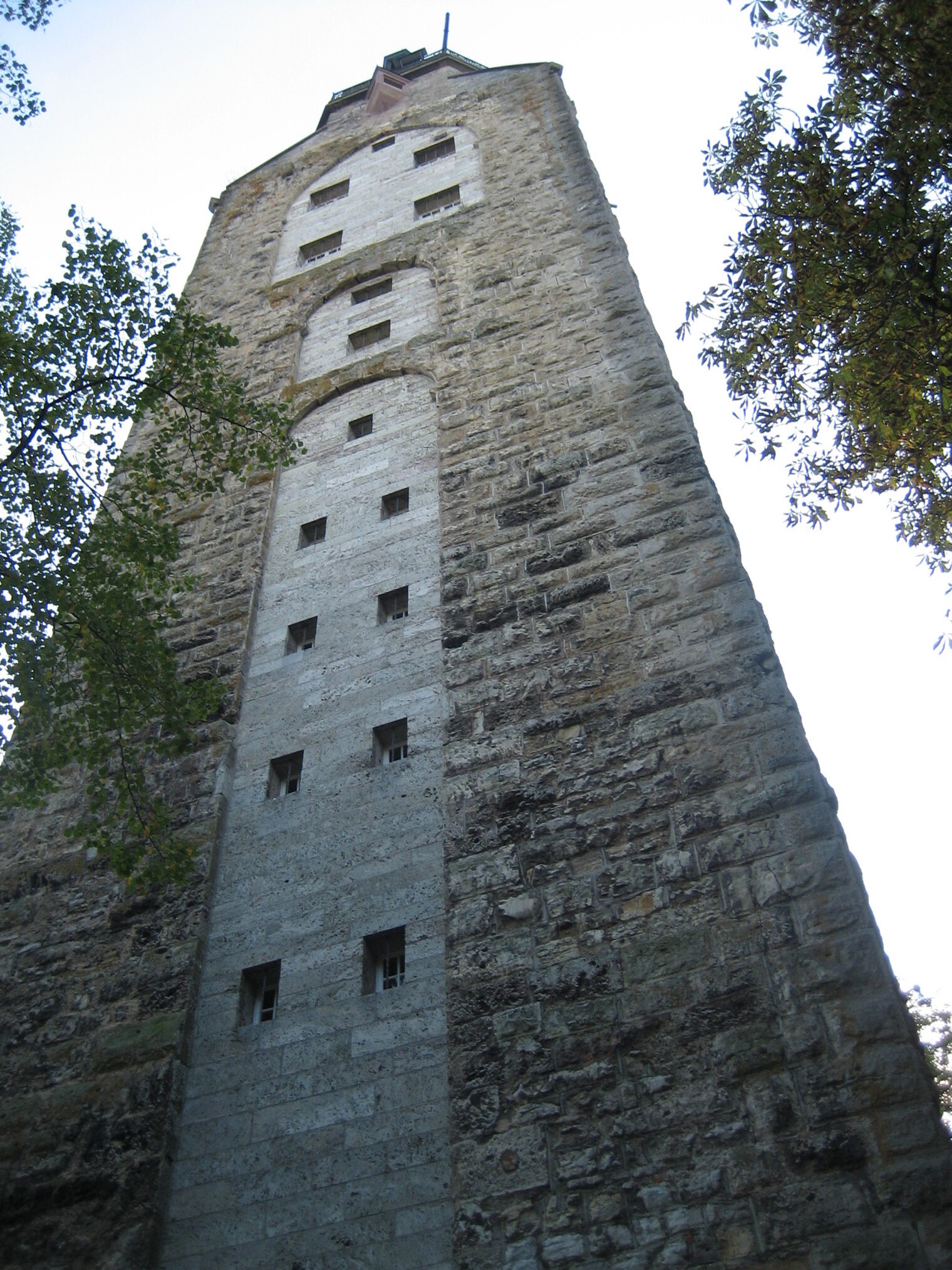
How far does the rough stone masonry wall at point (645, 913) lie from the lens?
5020 millimetres

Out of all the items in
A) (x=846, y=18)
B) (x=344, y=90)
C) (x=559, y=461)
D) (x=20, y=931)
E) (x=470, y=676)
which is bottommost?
(x=20, y=931)

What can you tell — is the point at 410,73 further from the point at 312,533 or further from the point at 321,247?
the point at 312,533

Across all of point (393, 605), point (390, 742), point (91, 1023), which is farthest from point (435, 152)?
point (91, 1023)

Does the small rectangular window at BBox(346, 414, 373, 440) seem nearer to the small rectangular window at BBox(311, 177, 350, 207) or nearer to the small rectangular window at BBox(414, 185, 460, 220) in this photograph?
the small rectangular window at BBox(414, 185, 460, 220)

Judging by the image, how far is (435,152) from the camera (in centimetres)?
1622

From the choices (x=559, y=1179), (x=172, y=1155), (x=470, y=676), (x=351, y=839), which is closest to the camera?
(x=559, y=1179)

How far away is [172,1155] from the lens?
21.1 feet

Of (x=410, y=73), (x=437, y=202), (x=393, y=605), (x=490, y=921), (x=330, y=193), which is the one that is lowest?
(x=490, y=921)

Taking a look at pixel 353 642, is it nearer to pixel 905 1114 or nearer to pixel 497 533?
pixel 497 533

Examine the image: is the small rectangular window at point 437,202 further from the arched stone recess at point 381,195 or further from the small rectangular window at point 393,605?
the small rectangular window at point 393,605

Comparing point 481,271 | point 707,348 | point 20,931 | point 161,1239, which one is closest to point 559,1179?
point 161,1239

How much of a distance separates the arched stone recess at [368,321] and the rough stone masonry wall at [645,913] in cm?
346

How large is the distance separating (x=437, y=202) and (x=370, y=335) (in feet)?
10.3

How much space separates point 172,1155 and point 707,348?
6996 mm
